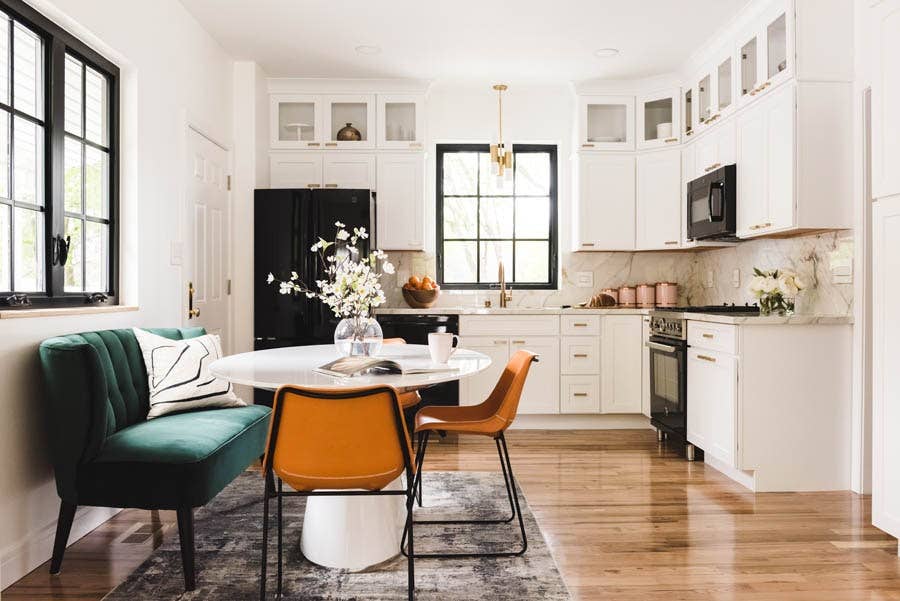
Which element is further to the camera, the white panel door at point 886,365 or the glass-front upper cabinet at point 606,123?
the glass-front upper cabinet at point 606,123

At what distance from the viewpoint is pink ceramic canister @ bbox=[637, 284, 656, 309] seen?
207 inches

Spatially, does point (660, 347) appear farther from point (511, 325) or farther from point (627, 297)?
point (511, 325)

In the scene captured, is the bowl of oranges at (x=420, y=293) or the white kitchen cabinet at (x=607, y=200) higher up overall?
the white kitchen cabinet at (x=607, y=200)

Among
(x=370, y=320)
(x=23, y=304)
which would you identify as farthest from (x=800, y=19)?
(x=23, y=304)

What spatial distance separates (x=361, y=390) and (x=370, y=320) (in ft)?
3.01

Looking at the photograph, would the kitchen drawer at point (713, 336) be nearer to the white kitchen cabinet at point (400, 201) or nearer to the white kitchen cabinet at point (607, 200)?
the white kitchen cabinet at point (607, 200)

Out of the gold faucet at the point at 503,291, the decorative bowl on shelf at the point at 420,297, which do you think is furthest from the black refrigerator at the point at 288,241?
the gold faucet at the point at 503,291

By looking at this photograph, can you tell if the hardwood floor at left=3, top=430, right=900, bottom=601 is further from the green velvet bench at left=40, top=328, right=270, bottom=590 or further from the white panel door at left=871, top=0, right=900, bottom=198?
the white panel door at left=871, top=0, right=900, bottom=198

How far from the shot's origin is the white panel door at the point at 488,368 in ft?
16.2

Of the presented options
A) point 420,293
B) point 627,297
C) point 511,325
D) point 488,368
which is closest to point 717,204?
point 627,297

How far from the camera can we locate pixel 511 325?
194 inches

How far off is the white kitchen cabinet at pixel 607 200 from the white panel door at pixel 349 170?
1643mm

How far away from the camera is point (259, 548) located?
8.55ft

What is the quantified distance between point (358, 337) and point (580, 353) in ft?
8.62
